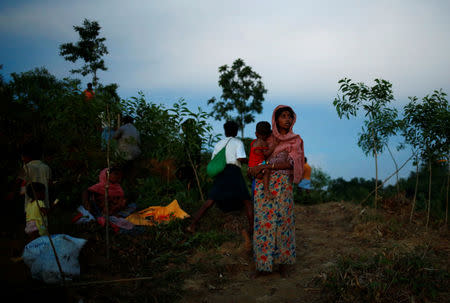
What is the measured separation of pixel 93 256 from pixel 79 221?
1.00 m

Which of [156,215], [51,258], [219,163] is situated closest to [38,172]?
[51,258]

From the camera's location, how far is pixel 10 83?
923cm

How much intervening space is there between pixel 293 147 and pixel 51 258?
3038mm

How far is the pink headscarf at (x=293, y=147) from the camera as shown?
3.69 metres

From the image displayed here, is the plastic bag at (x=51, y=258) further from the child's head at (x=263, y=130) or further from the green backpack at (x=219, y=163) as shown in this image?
the child's head at (x=263, y=130)

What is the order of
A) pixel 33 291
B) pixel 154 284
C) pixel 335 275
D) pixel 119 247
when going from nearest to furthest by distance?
pixel 33 291, pixel 335 275, pixel 154 284, pixel 119 247

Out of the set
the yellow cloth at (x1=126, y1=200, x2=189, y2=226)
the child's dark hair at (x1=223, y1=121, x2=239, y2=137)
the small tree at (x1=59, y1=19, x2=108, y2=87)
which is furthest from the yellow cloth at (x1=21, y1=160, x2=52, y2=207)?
the small tree at (x1=59, y1=19, x2=108, y2=87)

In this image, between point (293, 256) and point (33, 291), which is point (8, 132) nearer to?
point (33, 291)

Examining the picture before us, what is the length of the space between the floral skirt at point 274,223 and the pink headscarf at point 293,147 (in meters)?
0.15

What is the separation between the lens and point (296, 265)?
4328mm

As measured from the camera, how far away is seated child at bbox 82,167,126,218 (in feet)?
17.8

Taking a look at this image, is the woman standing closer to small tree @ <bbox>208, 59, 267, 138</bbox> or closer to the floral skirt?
the floral skirt

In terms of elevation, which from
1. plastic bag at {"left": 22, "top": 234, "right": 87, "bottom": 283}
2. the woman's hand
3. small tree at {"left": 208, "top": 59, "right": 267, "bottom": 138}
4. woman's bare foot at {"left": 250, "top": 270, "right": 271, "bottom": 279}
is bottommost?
woman's bare foot at {"left": 250, "top": 270, "right": 271, "bottom": 279}

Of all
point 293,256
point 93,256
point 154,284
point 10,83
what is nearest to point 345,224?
point 293,256
